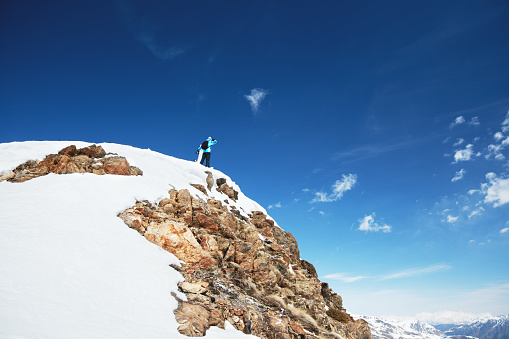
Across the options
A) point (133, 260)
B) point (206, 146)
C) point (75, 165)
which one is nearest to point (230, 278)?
point (133, 260)

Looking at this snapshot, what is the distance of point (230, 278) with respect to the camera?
1853 centimetres

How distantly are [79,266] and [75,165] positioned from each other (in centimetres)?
1281

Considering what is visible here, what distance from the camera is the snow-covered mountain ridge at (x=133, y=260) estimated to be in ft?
31.3

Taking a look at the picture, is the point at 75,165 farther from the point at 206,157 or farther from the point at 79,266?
the point at 206,157

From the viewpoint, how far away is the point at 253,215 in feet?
108

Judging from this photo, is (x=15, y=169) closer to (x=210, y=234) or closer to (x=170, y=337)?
(x=210, y=234)

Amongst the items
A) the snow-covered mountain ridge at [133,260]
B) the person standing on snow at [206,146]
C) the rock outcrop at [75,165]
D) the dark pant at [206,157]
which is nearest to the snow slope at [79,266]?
the snow-covered mountain ridge at [133,260]

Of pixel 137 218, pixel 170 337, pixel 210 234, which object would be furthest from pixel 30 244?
pixel 210 234

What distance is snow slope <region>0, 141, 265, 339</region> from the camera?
8625 mm

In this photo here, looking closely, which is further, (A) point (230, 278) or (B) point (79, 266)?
(A) point (230, 278)

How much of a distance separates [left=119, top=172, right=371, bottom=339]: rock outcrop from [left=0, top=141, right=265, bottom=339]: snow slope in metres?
0.96

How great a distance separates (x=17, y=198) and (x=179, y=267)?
10732 millimetres

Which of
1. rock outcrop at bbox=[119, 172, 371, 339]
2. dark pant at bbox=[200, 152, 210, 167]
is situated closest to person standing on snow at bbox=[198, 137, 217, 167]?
dark pant at bbox=[200, 152, 210, 167]

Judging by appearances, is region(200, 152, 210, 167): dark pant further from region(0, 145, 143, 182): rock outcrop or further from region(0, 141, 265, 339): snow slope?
region(0, 141, 265, 339): snow slope
